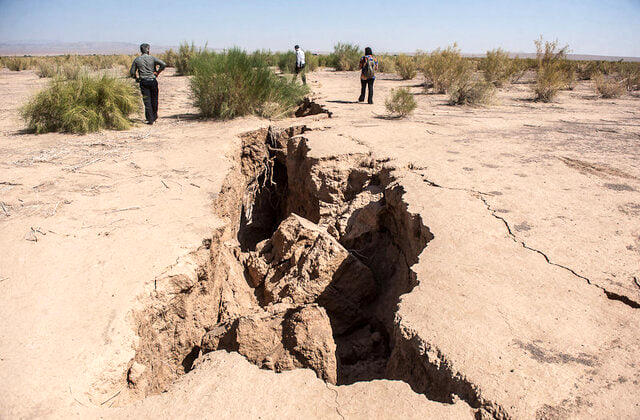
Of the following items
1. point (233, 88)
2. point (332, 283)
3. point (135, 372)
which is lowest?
point (135, 372)

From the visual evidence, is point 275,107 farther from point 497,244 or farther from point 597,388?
point 597,388

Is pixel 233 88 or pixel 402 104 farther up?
pixel 233 88

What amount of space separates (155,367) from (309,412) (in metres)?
1.26

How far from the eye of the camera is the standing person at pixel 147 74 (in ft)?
25.5

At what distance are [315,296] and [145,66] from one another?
6.48 meters

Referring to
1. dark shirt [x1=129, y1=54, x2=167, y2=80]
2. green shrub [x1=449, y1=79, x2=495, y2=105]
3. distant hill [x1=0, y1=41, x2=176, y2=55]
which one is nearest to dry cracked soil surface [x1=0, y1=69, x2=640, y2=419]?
dark shirt [x1=129, y1=54, x2=167, y2=80]

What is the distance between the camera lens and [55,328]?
2.43 m

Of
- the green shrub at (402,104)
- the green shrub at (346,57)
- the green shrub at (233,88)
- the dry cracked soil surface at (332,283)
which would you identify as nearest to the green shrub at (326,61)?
the green shrub at (346,57)

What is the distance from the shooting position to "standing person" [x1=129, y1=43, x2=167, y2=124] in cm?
778

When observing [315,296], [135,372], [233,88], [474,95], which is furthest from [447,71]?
[135,372]

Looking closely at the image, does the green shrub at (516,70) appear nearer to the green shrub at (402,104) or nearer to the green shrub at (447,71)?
the green shrub at (447,71)

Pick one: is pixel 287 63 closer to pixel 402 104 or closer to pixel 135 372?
pixel 402 104

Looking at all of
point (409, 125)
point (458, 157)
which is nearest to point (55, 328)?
point (458, 157)

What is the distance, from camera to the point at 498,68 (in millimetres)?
14734
